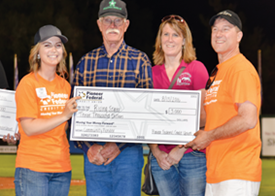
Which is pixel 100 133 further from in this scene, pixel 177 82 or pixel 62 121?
pixel 177 82

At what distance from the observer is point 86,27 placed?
38.2 meters

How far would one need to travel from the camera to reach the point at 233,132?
3377mm

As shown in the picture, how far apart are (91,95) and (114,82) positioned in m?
0.28

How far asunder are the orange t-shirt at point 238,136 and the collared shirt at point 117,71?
30.5 inches

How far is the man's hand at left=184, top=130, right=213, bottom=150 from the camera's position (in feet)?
11.8

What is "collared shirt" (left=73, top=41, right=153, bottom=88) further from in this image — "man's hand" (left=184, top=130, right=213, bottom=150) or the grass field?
the grass field

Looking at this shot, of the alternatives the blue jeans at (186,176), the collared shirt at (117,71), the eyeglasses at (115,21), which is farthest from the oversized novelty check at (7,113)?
the blue jeans at (186,176)

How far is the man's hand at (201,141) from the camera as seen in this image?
360cm

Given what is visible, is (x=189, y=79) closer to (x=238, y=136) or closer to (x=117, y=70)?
(x=117, y=70)

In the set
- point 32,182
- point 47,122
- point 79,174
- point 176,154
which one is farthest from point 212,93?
point 79,174

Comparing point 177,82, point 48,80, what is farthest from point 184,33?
point 48,80

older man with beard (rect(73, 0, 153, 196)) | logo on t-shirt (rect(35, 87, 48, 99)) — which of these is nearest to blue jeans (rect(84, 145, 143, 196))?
older man with beard (rect(73, 0, 153, 196))

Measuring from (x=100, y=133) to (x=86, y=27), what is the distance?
35333 millimetres

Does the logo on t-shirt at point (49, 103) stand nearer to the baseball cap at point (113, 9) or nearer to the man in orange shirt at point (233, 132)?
the baseball cap at point (113, 9)
